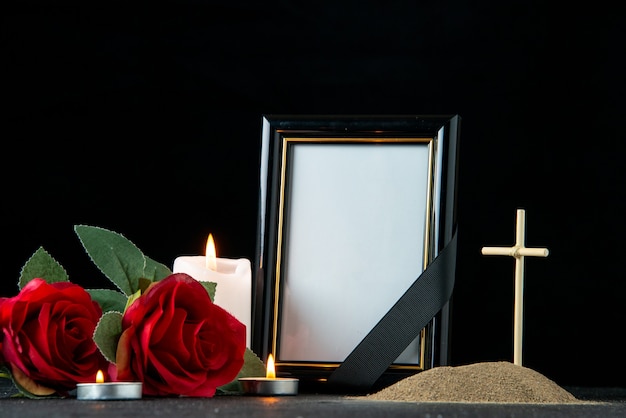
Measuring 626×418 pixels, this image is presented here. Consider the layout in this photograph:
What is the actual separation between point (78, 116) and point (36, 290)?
0.82 meters

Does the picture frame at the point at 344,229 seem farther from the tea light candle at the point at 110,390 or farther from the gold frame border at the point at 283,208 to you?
the tea light candle at the point at 110,390

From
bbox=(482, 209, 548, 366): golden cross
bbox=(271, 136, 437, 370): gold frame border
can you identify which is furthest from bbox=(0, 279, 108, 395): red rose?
bbox=(482, 209, 548, 366): golden cross

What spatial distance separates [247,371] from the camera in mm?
694

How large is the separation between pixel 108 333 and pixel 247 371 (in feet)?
0.38

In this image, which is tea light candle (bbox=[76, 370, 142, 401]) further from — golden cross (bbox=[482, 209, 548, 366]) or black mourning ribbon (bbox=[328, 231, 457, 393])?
golden cross (bbox=[482, 209, 548, 366])

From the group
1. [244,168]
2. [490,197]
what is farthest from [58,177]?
[490,197]

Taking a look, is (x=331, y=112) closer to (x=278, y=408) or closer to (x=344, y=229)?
(x=344, y=229)

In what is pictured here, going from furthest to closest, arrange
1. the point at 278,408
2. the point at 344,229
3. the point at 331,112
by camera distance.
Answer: the point at 331,112, the point at 344,229, the point at 278,408

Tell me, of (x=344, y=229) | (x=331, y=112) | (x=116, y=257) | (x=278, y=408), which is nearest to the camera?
(x=278, y=408)

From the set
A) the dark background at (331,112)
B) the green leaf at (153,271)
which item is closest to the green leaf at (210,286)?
the green leaf at (153,271)

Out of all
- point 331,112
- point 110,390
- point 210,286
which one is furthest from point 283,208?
point 331,112

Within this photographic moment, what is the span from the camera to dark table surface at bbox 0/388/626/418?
1.68 feet

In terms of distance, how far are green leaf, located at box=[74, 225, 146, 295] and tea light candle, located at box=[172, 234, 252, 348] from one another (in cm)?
6

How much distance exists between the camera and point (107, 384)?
59 cm
